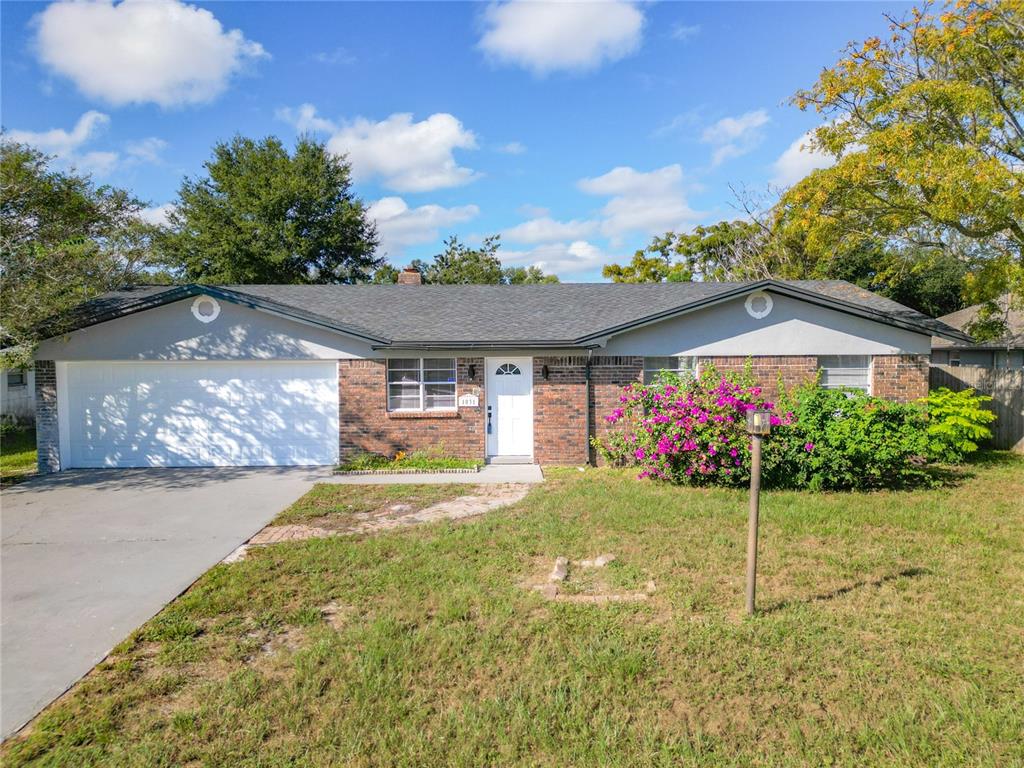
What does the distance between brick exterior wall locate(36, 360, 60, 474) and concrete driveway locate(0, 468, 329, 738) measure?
768 millimetres

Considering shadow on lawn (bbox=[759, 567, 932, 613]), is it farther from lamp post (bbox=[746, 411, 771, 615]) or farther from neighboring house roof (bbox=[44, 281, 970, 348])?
neighboring house roof (bbox=[44, 281, 970, 348])

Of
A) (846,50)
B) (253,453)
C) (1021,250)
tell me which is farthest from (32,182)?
(1021,250)

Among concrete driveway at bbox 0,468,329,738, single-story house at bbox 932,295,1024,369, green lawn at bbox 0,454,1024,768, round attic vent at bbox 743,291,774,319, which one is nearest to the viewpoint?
green lawn at bbox 0,454,1024,768

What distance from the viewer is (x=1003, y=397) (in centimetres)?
1331

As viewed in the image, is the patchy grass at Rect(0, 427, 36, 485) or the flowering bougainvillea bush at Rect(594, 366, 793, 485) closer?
the flowering bougainvillea bush at Rect(594, 366, 793, 485)

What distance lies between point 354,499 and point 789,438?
6.98m

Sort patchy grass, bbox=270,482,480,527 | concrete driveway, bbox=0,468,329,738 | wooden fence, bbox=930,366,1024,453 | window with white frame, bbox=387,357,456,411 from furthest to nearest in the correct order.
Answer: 1. wooden fence, bbox=930,366,1024,453
2. window with white frame, bbox=387,357,456,411
3. patchy grass, bbox=270,482,480,527
4. concrete driveway, bbox=0,468,329,738

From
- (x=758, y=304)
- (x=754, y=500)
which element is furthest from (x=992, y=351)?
(x=754, y=500)

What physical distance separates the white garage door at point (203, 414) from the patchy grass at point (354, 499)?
2.33 metres

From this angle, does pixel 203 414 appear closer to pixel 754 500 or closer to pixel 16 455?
pixel 16 455

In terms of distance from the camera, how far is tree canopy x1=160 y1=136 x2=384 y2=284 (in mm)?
28328

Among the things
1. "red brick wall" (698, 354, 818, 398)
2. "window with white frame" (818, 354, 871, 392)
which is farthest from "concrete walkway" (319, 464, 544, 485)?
"window with white frame" (818, 354, 871, 392)

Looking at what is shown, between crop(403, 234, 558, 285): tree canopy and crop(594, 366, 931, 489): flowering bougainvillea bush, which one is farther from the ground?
crop(403, 234, 558, 285): tree canopy

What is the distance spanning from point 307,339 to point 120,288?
6.57m
